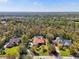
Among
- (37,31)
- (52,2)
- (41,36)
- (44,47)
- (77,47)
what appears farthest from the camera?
(52,2)

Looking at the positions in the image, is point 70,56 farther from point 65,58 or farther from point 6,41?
point 6,41

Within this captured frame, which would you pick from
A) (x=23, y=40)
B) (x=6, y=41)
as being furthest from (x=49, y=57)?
(x=6, y=41)

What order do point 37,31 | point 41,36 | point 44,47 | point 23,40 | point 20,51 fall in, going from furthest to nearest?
point 37,31, point 41,36, point 23,40, point 44,47, point 20,51

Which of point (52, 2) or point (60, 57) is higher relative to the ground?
point (52, 2)

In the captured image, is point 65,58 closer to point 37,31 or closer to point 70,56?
point 70,56

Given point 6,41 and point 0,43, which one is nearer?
point 0,43

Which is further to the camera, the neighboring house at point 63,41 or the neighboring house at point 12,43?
the neighboring house at point 63,41

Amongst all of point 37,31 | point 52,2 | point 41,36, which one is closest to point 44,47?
point 41,36

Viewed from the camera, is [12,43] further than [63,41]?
No

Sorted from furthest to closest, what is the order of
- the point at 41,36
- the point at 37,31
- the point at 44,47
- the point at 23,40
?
1. the point at 37,31
2. the point at 41,36
3. the point at 23,40
4. the point at 44,47

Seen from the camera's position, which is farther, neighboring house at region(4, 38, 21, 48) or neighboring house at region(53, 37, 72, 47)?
neighboring house at region(53, 37, 72, 47)
